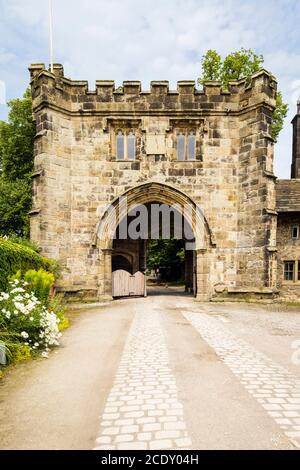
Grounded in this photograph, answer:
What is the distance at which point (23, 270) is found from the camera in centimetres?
782

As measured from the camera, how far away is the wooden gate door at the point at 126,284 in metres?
14.5

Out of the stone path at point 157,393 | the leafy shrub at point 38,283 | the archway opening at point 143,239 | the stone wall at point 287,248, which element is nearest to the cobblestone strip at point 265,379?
the stone path at point 157,393

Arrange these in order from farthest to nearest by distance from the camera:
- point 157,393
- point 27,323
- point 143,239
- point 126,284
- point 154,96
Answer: point 143,239 → point 126,284 → point 154,96 → point 27,323 → point 157,393

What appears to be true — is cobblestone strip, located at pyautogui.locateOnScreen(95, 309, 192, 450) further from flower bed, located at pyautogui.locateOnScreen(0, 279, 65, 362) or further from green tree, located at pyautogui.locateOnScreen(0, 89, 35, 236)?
green tree, located at pyautogui.locateOnScreen(0, 89, 35, 236)

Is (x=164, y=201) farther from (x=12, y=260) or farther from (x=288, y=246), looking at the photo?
(x=12, y=260)

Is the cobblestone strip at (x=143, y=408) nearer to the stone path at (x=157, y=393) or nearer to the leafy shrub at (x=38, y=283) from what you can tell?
the stone path at (x=157, y=393)

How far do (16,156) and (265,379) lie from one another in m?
20.8

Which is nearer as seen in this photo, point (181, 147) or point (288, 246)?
point (181, 147)

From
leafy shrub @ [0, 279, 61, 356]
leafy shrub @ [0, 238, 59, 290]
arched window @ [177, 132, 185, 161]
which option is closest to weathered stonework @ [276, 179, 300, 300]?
arched window @ [177, 132, 185, 161]

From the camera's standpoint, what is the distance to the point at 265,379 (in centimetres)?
422

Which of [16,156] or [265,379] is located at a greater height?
[16,156]

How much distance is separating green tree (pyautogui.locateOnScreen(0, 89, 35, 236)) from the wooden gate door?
28.6 feet

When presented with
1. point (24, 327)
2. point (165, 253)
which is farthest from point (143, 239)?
point (24, 327)

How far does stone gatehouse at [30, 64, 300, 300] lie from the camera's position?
41.4 feet
